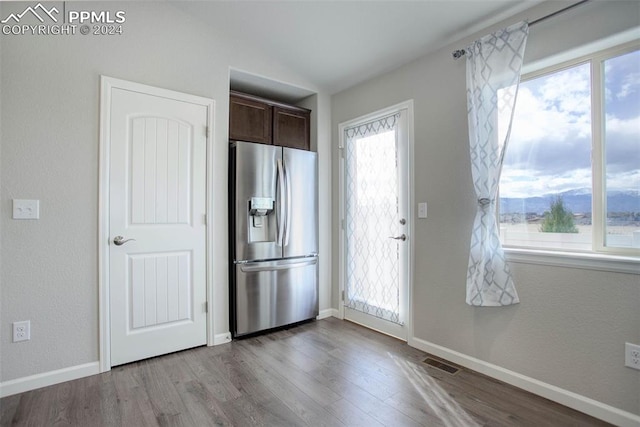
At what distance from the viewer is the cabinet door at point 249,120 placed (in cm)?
311

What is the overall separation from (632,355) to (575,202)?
89cm

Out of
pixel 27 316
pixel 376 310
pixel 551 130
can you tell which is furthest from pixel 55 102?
pixel 551 130

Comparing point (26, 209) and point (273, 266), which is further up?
point (26, 209)

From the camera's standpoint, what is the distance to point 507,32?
2.12 meters

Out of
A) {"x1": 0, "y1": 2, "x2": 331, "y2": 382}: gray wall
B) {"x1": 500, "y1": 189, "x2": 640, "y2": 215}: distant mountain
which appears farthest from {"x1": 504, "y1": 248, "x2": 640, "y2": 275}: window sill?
{"x1": 0, "y1": 2, "x2": 331, "y2": 382}: gray wall

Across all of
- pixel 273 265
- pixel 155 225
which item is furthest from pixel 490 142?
pixel 155 225

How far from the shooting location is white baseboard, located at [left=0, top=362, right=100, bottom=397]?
204cm

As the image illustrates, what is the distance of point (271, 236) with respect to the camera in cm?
311

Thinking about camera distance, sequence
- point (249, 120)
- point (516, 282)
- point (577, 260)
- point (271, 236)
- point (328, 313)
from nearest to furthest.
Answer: point (577, 260) → point (516, 282) → point (271, 236) → point (249, 120) → point (328, 313)

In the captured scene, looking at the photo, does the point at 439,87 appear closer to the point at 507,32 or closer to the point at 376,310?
the point at 507,32

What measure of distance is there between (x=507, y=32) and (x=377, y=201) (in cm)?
164

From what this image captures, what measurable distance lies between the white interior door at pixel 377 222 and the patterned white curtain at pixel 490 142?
2.22 ft

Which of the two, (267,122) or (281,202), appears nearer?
(281,202)

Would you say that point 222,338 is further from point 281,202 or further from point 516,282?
point 516,282
